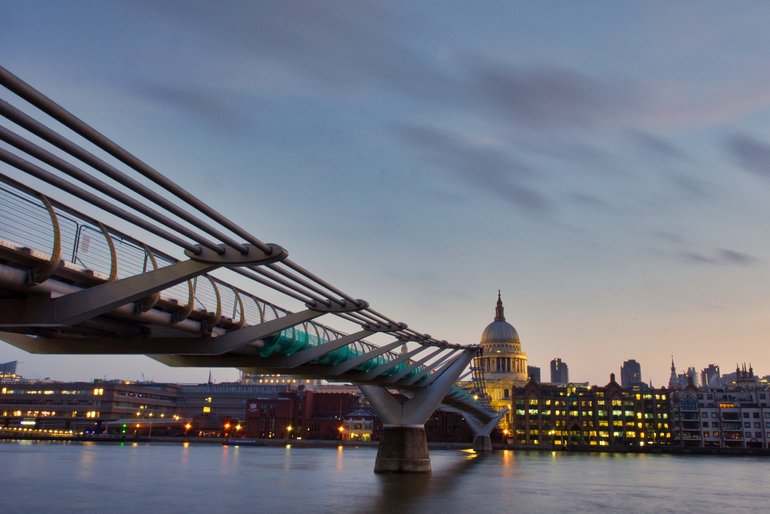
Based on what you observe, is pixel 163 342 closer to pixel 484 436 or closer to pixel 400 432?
pixel 400 432

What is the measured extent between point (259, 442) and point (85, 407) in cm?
4205

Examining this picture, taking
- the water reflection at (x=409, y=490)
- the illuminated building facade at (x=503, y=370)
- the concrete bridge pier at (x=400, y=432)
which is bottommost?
the water reflection at (x=409, y=490)

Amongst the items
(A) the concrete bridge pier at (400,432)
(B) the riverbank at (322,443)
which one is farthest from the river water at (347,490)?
(B) the riverbank at (322,443)

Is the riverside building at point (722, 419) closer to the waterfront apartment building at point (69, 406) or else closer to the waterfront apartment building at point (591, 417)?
the waterfront apartment building at point (591, 417)

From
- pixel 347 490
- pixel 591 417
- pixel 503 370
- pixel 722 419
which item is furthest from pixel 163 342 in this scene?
pixel 503 370

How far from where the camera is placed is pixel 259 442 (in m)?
145

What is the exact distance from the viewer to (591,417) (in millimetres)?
158375

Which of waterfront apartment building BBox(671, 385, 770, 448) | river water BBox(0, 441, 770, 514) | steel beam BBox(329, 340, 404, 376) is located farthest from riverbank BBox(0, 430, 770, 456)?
steel beam BBox(329, 340, 404, 376)

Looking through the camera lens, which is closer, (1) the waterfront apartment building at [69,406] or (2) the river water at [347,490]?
(2) the river water at [347,490]

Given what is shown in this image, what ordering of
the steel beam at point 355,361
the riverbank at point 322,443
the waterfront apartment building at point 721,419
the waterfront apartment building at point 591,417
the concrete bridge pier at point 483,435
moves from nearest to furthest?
the steel beam at point 355,361 → the concrete bridge pier at point 483,435 → the riverbank at point 322,443 → the waterfront apartment building at point 721,419 → the waterfront apartment building at point 591,417

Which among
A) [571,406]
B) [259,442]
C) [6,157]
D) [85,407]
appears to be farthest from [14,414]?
[6,157]

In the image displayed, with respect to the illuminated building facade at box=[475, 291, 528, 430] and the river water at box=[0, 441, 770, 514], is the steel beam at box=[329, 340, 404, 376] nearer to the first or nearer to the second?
the river water at box=[0, 441, 770, 514]

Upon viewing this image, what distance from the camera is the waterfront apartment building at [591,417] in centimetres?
15300

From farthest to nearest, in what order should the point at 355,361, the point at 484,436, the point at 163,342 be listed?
the point at 484,436, the point at 355,361, the point at 163,342
